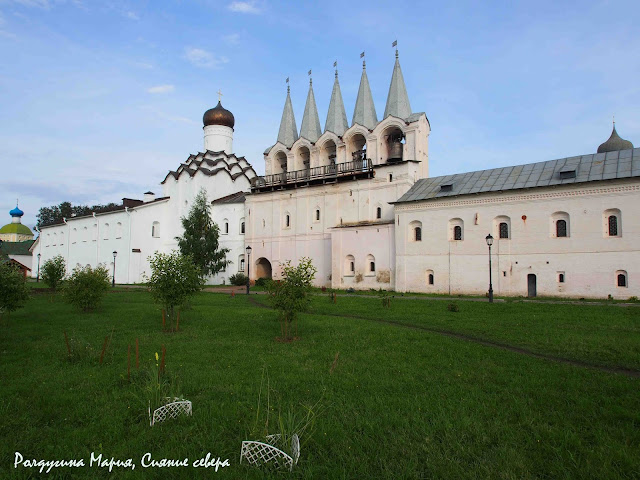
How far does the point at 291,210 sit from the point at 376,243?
8.89 metres

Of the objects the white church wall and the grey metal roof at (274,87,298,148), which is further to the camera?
the grey metal roof at (274,87,298,148)

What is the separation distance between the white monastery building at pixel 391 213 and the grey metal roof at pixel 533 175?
10 centimetres

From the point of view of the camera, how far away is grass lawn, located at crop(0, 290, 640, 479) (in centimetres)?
426

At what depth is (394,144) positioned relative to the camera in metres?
29.6

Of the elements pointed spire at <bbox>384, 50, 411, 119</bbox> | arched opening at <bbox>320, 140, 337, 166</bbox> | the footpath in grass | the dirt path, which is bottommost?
the dirt path

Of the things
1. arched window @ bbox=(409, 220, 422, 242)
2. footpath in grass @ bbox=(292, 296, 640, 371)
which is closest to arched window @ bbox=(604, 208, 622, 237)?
footpath in grass @ bbox=(292, 296, 640, 371)

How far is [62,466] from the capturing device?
169 inches

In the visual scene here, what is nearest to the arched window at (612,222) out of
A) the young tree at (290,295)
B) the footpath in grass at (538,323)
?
the footpath in grass at (538,323)

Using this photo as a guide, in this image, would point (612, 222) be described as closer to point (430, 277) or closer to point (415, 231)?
point (430, 277)

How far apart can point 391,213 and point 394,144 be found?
502 cm

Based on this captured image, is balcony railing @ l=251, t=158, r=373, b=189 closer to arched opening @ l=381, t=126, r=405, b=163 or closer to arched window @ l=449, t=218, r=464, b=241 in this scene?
arched opening @ l=381, t=126, r=405, b=163

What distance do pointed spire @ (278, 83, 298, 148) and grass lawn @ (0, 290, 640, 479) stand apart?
90.0 ft

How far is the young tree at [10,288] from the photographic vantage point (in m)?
11.2

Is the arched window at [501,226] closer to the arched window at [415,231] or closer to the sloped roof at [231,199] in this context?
the arched window at [415,231]
